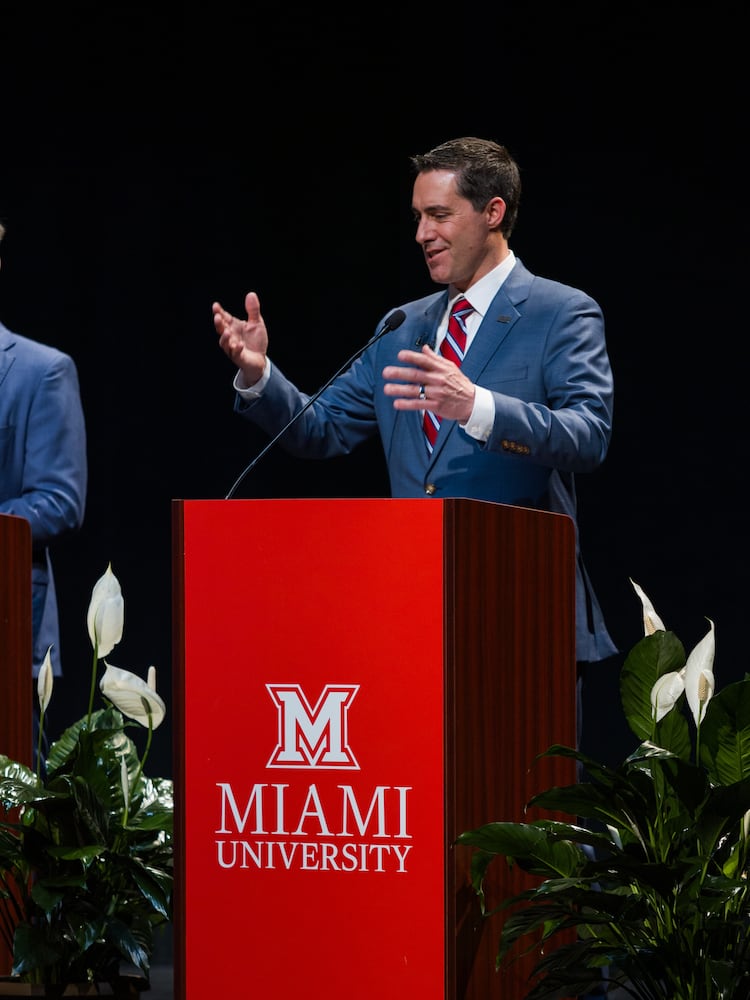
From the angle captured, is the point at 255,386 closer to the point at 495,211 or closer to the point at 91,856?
the point at 495,211

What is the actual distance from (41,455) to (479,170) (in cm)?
117

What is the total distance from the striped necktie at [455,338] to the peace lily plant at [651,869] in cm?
100

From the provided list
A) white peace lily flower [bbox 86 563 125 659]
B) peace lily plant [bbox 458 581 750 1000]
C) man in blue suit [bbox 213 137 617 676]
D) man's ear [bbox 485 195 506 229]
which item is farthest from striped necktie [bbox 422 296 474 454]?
peace lily plant [bbox 458 581 750 1000]

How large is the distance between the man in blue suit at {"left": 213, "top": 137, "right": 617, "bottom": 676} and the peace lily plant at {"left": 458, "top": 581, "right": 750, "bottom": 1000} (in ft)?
2.40

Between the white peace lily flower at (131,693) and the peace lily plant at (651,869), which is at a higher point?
the white peace lily flower at (131,693)

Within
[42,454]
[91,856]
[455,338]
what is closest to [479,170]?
[455,338]

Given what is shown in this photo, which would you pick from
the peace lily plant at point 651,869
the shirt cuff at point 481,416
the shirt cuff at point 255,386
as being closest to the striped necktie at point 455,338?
the shirt cuff at point 255,386

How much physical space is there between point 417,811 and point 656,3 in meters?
2.82

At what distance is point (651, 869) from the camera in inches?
84.0

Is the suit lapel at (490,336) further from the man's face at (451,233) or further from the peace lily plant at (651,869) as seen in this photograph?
the peace lily plant at (651,869)

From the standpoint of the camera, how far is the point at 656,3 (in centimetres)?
423

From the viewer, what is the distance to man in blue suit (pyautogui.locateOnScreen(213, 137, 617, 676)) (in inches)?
119

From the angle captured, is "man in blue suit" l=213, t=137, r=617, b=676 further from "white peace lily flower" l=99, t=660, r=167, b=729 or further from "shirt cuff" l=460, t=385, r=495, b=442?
"white peace lily flower" l=99, t=660, r=167, b=729

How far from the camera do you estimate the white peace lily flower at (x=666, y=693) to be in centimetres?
236
